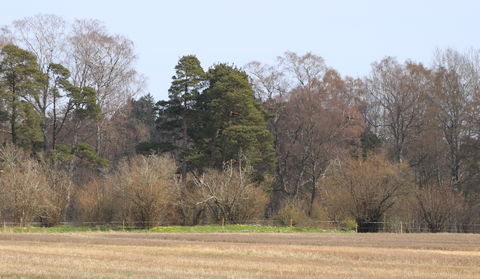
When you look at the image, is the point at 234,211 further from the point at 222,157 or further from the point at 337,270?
the point at 337,270

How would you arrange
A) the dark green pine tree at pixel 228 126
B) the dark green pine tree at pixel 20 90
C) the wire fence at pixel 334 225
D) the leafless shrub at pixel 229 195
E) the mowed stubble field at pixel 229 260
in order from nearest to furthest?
the mowed stubble field at pixel 229 260 → the wire fence at pixel 334 225 → the leafless shrub at pixel 229 195 → the dark green pine tree at pixel 20 90 → the dark green pine tree at pixel 228 126

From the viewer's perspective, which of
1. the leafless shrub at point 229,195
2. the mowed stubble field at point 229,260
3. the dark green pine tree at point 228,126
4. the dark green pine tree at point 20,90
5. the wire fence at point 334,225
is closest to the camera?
the mowed stubble field at point 229,260

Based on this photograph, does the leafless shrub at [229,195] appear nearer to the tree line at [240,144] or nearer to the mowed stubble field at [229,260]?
the tree line at [240,144]

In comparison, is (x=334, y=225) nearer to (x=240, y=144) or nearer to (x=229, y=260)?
(x=240, y=144)

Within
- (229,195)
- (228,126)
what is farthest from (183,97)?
(229,195)

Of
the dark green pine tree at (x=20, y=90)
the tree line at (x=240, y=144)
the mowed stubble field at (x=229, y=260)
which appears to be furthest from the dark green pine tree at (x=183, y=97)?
the mowed stubble field at (x=229, y=260)

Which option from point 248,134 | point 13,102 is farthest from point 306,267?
point 13,102

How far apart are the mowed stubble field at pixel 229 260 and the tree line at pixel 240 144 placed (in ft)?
65.8

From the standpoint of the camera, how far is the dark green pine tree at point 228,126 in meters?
63.0

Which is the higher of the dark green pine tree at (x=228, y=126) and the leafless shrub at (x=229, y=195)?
the dark green pine tree at (x=228, y=126)

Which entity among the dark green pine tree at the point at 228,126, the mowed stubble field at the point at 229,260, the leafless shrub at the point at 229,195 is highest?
the dark green pine tree at the point at 228,126

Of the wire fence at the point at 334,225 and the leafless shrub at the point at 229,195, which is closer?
the wire fence at the point at 334,225

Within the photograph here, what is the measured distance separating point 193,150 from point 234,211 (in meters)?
8.04

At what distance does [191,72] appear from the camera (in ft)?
220
